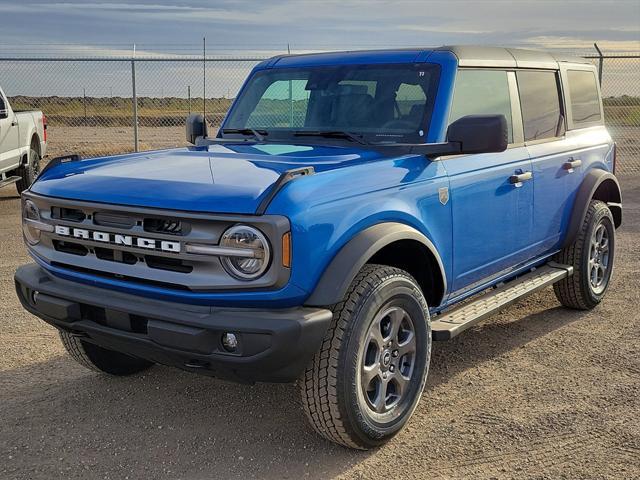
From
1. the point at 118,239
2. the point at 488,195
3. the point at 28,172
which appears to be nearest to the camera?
the point at 118,239

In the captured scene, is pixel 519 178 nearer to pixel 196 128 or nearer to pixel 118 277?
pixel 196 128

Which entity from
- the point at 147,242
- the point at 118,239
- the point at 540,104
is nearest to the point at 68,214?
the point at 118,239

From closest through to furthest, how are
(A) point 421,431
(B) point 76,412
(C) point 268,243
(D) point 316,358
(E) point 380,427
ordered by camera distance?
(C) point 268,243 < (D) point 316,358 < (E) point 380,427 < (A) point 421,431 < (B) point 76,412

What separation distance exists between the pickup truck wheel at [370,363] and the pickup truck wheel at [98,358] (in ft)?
5.34

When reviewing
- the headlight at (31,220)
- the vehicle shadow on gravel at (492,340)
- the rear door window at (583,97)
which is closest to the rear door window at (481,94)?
the rear door window at (583,97)

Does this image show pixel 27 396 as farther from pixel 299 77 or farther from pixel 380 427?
pixel 299 77

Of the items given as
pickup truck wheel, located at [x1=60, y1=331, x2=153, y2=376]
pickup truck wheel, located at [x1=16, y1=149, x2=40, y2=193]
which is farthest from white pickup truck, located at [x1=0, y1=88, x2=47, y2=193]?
pickup truck wheel, located at [x1=60, y1=331, x2=153, y2=376]

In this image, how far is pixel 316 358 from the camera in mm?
3344

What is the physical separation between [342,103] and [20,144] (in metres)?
8.52

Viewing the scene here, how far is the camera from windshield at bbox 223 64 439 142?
435 centimetres

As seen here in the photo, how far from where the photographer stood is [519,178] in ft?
15.4

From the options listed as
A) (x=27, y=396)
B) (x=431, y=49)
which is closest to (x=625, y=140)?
(x=431, y=49)

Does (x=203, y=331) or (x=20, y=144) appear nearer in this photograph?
(x=203, y=331)

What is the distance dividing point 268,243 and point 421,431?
4.82 feet
